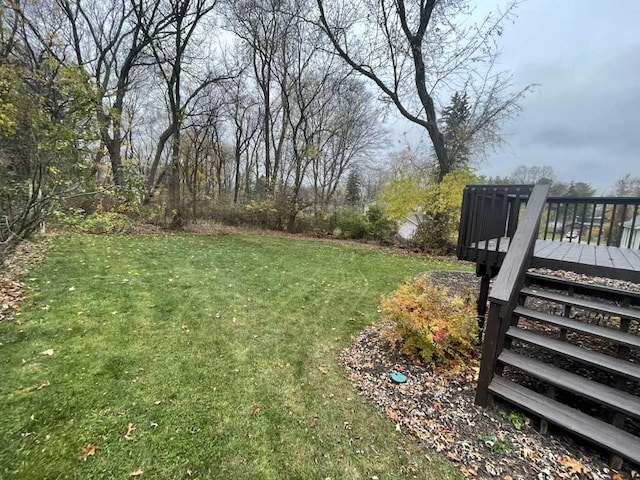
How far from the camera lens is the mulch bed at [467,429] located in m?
1.71

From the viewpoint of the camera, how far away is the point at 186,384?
7.71 feet

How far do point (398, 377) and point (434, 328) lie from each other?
58 centimetres

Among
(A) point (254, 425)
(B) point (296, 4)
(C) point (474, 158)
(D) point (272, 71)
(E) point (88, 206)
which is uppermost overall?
(B) point (296, 4)

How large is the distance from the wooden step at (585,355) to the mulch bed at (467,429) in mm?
549

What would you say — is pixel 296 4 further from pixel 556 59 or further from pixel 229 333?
pixel 229 333

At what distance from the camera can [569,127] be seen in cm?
1786

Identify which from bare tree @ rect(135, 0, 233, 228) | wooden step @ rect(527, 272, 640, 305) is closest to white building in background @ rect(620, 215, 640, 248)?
wooden step @ rect(527, 272, 640, 305)

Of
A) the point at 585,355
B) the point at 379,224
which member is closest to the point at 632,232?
the point at 585,355

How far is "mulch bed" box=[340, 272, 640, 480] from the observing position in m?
1.71

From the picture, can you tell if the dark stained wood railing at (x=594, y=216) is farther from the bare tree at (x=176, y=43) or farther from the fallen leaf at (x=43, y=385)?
the bare tree at (x=176, y=43)

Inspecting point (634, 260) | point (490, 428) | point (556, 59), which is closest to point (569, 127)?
point (556, 59)

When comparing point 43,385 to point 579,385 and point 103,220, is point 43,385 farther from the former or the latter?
point 579,385

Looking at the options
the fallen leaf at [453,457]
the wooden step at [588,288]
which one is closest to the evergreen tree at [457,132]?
the wooden step at [588,288]

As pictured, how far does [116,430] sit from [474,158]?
1176cm
